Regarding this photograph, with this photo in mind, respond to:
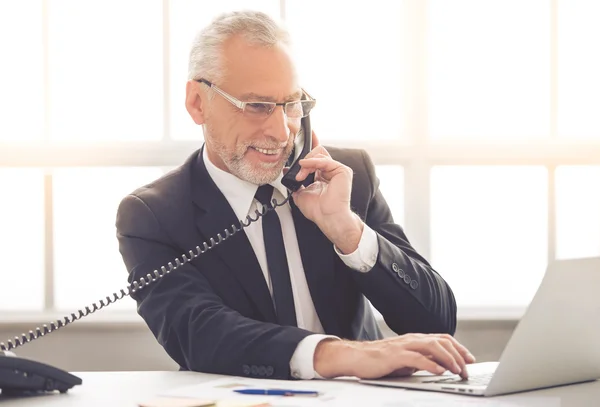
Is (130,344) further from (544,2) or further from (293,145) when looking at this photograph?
(544,2)

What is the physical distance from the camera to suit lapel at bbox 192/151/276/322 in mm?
2203

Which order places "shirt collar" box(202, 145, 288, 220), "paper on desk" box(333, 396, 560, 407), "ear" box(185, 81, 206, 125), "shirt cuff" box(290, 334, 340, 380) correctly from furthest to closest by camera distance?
1. "ear" box(185, 81, 206, 125)
2. "shirt collar" box(202, 145, 288, 220)
3. "shirt cuff" box(290, 334, 340, 380)
4. "paper on desk" box(333, 396, 560, 407)

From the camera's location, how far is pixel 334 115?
334cm

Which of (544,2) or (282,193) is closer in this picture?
(282,193)

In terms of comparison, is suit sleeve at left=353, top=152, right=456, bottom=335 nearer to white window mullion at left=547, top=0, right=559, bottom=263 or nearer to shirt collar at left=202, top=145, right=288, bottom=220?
shirt collar at left=202, top=145, right=288, bottom=220

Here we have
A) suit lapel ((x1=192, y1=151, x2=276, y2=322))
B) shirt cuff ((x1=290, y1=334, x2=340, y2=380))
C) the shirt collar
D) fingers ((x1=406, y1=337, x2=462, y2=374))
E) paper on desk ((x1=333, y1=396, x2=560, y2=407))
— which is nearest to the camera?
paper on desk ((x1=333, y1=396, x2=560, y2=407))

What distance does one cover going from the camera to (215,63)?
233 cm

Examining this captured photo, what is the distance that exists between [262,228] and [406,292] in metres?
0.40

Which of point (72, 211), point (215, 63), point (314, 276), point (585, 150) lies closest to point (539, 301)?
point (314, 276)

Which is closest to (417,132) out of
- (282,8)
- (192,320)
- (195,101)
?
(282,8)

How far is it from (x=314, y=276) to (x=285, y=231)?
0.47ft

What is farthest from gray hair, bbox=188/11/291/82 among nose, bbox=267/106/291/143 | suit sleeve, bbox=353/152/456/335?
suit sleeve, bbox=353/152/456/335

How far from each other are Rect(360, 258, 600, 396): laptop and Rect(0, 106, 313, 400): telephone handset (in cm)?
54

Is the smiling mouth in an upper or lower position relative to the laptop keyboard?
upper
